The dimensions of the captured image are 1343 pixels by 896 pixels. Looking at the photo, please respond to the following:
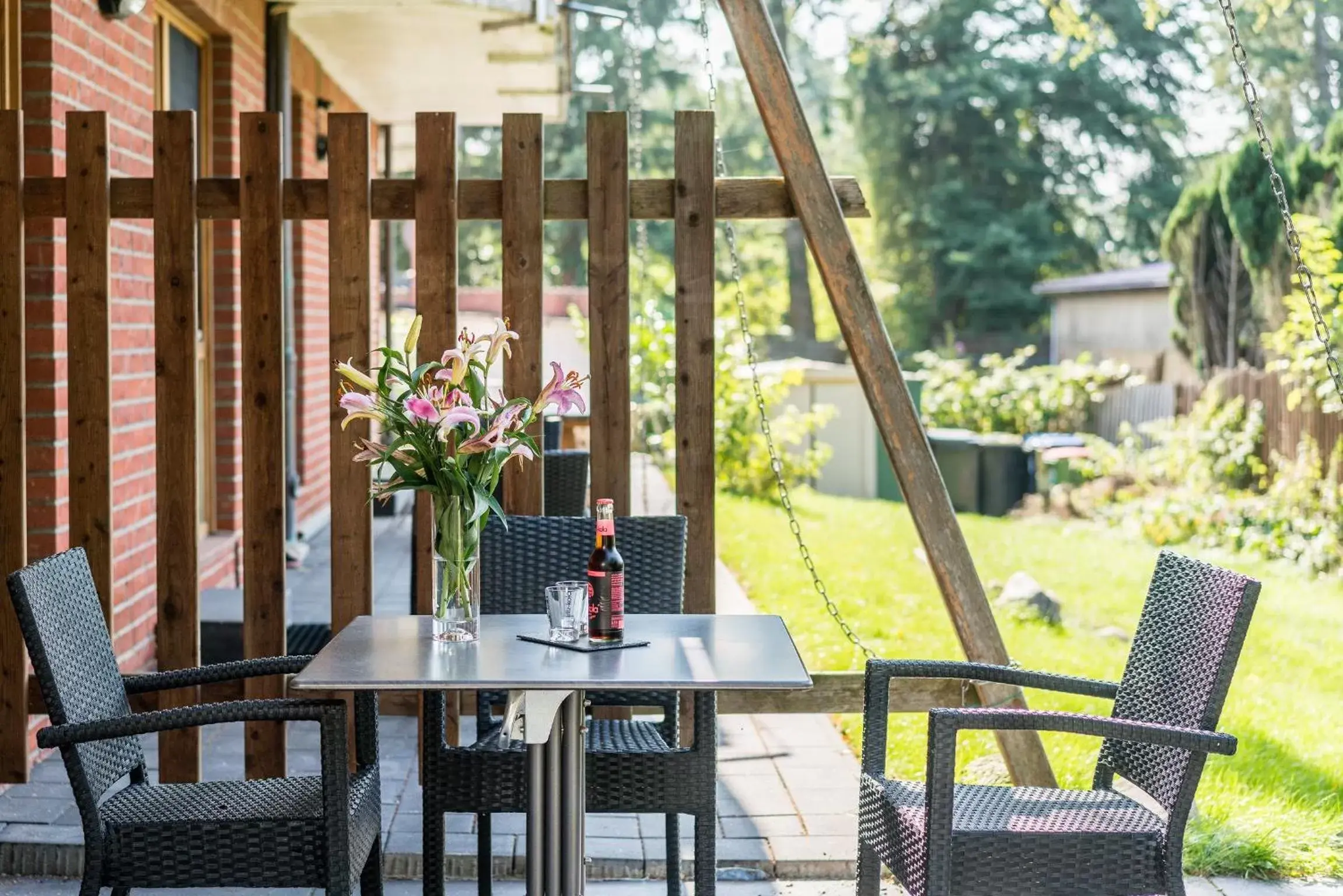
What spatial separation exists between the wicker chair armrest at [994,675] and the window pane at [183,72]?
4.37m

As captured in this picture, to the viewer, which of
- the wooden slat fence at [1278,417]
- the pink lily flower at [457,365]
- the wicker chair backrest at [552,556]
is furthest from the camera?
the wooden slat fence at [1278,417]

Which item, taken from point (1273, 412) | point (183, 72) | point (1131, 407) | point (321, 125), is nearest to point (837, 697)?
point (183, 72)

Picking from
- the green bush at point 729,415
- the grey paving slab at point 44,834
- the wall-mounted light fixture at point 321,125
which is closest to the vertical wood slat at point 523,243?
the grey paving slab at point 44,834

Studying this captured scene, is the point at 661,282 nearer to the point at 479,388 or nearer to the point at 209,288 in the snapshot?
the point at 209,288

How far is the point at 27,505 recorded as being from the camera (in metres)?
4.56

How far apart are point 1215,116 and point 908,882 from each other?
3098cm

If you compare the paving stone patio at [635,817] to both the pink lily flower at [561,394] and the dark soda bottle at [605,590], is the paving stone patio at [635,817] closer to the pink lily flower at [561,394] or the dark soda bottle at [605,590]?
Answer: the dark soda bottle at [605,590]

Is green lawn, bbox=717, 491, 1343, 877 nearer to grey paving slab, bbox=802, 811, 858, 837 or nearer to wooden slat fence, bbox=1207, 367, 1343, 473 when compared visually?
grey paving slab, bbox=802, 811, 858, 837

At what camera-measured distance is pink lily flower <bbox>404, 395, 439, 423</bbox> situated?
A: 2.88 metres

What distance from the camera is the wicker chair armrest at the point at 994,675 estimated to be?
10.3 ft

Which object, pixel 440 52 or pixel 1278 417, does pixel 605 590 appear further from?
pixel 1278 417

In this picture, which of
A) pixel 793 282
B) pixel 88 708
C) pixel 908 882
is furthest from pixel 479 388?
pixel 793 282

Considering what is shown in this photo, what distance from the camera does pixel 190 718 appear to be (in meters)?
2.80

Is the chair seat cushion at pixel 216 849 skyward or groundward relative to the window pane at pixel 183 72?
groundward
